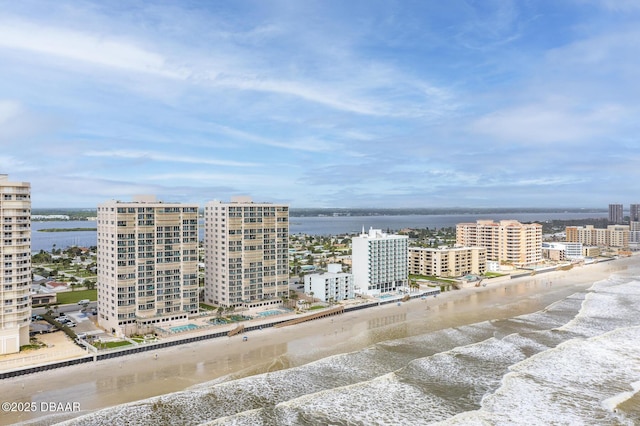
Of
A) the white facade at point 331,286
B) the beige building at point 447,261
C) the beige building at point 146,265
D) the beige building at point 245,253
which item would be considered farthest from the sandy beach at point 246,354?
the beige building at point 447,261

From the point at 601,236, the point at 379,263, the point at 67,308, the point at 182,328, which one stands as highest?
the point at 379,263

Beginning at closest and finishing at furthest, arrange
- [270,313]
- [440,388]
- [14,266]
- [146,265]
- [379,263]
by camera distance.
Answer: [440,388] < [14,266] < [146,265] < [270,313] < [379,263]

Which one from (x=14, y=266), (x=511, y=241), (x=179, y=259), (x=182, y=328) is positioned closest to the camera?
(x=14, y=266)

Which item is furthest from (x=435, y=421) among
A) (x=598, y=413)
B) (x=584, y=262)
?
(x=584, y=262)

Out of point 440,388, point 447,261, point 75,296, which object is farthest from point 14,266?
point 447,261

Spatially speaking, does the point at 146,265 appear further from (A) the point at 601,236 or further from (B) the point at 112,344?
(A) the point at 601,236

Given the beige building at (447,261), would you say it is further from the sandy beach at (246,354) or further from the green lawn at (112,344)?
the green lawn at (112,344)

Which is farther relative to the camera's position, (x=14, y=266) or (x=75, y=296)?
(x=75, y=296)

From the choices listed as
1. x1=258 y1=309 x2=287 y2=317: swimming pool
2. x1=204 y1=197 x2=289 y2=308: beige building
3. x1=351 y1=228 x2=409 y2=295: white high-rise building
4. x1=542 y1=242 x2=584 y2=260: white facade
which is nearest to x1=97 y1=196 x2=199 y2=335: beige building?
x1=204 y1=197 x2=289 y2=308: beige building
